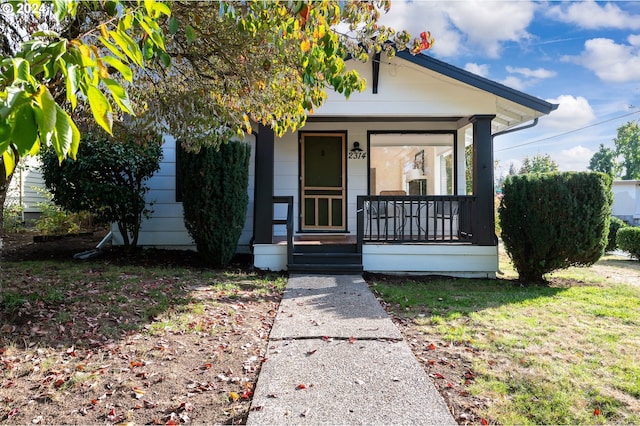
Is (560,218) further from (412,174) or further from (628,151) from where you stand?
(628,151)

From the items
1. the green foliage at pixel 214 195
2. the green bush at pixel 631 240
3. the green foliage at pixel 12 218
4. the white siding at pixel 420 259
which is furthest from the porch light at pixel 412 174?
the green foliage at pixel 12 218

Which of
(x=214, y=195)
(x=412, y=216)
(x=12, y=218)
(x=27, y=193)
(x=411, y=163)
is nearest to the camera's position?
(x=214, y=195)

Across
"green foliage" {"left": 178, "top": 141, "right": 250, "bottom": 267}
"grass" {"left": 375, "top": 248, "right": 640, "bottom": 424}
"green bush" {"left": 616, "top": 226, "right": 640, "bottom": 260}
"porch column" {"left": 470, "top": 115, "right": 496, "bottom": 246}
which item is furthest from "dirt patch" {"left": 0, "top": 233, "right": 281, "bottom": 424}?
"green bush" {"left": 616, "top": 226, "right": 640, "bottom": 260}

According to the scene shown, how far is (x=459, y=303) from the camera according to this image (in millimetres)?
5066

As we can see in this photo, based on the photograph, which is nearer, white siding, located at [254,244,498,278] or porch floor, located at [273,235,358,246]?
white siding, located at [254,244,498,278]

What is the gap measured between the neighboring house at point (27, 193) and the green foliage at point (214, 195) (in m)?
7.80

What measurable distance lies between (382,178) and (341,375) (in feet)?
22.3

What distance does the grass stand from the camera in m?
2.49

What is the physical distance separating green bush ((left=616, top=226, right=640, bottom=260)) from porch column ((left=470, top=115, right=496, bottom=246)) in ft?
19.5

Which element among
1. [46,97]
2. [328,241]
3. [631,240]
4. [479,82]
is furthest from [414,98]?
[631,240]

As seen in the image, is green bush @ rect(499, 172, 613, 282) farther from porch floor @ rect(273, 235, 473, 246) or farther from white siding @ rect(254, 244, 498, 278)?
porch floor @ rect(273, 235, 473, 246)

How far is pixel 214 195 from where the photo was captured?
654cm

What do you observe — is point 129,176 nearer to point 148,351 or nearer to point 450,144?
point 148,351

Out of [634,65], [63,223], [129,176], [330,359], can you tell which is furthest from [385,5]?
[634,65]
